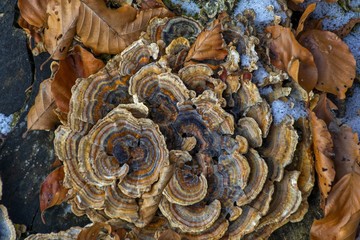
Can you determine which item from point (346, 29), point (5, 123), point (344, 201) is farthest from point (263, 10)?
point (5, 123)

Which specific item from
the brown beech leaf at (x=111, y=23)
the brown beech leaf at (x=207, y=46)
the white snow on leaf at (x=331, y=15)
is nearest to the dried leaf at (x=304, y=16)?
the white snow on leaf at (x=331, y=15)

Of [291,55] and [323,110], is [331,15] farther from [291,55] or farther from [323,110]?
[323,110]

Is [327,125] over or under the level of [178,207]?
over

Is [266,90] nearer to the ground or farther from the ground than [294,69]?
nearer to the ground

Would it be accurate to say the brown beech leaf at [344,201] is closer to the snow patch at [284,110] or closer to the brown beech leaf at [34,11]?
the snow patch at [284,110]

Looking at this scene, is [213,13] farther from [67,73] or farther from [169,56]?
[67,73]

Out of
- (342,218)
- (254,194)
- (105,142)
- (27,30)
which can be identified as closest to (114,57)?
(105,142)
